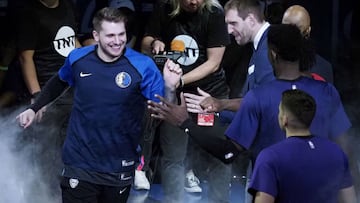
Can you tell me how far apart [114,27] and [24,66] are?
1.40 metres

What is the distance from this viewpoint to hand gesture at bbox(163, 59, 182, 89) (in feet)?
18.0

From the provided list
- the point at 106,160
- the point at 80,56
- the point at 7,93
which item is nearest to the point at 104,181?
the point at 106,160

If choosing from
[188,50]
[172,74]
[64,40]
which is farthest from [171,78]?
[64,40]

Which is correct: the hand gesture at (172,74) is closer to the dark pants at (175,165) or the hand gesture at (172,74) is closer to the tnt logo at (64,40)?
the dark pants at (175,165)

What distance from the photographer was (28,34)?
22.0 ft

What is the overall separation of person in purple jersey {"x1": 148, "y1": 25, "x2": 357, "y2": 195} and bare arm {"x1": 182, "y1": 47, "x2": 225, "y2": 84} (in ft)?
6.14

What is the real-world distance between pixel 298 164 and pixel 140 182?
3161 mm

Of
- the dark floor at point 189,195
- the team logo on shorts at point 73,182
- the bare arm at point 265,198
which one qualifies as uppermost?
the bare arm at point 265,198

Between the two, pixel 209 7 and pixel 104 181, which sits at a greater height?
pixel 209 7

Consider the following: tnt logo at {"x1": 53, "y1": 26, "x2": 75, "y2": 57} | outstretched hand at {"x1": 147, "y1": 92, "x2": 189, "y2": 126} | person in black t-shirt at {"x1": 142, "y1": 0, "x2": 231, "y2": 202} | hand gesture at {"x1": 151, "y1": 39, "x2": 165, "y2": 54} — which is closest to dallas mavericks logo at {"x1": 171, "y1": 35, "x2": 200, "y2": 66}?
person in black t-shirt at {"x1": 142, "y1": 0, "x2": 231, "y2": 202}

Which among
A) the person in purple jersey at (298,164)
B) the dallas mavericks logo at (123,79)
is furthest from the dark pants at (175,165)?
the person in purple jersey at (298,164)

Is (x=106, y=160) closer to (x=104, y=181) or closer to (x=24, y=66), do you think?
(x=104, y=181)

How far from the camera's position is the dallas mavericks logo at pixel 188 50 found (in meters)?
6.88

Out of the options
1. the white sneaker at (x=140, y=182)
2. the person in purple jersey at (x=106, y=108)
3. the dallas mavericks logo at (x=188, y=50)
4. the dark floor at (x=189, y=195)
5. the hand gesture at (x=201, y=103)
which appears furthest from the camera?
the white sneaker at (x=140, y=182)
